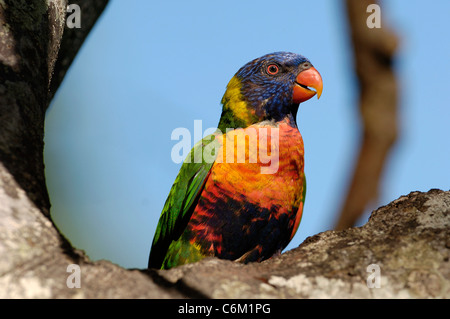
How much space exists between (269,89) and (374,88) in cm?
137

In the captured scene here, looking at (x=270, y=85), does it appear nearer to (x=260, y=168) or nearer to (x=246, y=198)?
(x=260, y=168)

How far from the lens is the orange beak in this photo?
4.57 metres

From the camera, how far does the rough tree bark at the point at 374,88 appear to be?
3.38 metres

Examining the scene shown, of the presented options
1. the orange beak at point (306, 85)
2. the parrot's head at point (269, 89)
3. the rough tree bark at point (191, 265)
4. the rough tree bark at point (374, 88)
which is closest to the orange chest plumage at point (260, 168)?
the parrot's head at point (269, 89)

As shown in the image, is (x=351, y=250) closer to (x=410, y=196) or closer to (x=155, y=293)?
(x=410, y=196)

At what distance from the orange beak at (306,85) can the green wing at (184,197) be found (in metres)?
1.03

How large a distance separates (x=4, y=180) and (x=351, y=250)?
1.65m

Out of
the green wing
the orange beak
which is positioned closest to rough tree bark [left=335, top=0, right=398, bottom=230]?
the orange beak

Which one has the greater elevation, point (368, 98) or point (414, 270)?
point (368, 98)

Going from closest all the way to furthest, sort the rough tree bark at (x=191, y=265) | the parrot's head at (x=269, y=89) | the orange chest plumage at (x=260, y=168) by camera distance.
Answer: the rough tree bark at (x=191, y=265) → the orange chest plumage at (x=260, y=168) → the parrot's head at (x=269, y=89)

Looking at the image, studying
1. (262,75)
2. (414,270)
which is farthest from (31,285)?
(262,75)

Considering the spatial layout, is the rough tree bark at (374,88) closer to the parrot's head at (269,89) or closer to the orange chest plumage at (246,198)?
the orange chest plumage at (246,198)

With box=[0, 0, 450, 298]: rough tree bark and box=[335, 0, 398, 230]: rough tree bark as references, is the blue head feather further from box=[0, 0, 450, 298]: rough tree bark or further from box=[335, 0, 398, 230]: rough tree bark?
box=[0, 0, 450, 298]: rough tree bark

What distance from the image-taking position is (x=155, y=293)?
75.3 inches
